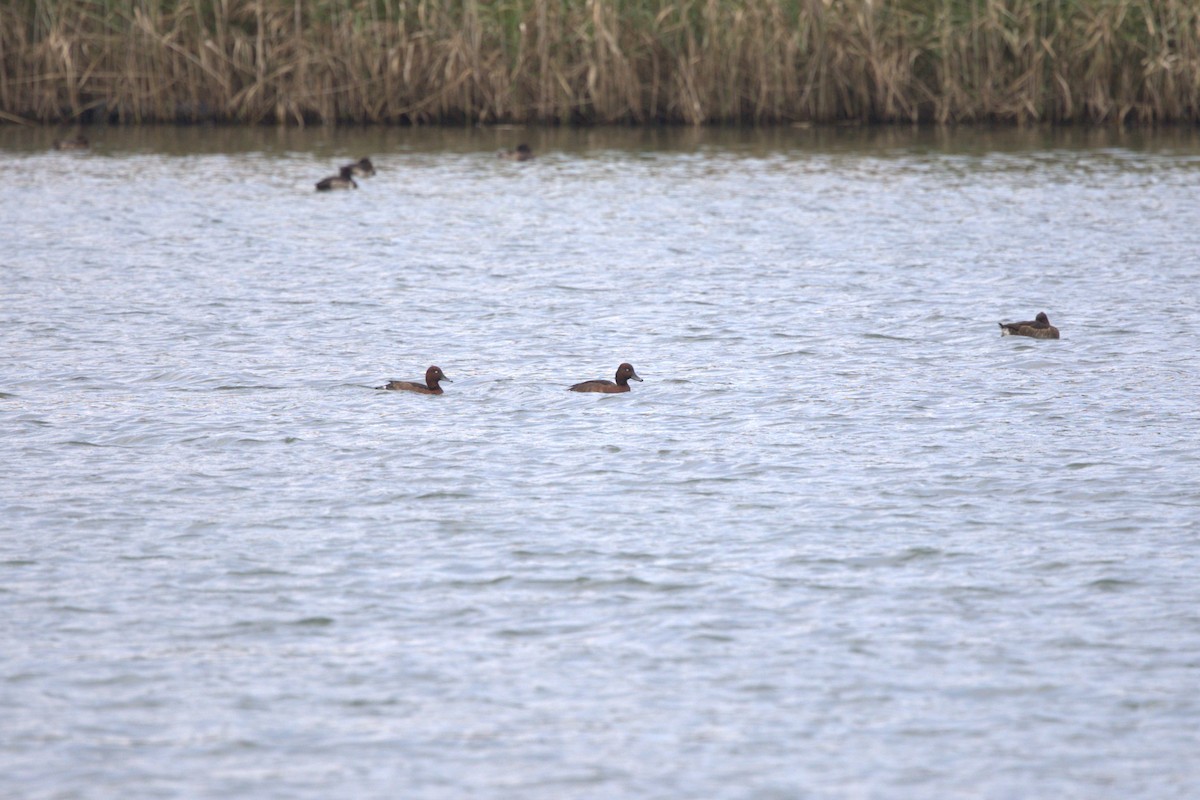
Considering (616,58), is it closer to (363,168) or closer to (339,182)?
(363,168)

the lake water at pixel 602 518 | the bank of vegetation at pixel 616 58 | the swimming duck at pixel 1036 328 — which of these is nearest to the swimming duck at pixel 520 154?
the bank of vegetation at pixel 616 58

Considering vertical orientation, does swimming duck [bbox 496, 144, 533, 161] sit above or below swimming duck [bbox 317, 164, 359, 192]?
above

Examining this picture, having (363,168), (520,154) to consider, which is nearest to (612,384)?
(363,168)

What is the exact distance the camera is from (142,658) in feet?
25.8

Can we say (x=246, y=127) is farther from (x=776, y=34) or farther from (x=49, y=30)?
(x=776, y=34)

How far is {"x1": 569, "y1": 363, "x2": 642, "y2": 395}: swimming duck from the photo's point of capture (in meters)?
13.0

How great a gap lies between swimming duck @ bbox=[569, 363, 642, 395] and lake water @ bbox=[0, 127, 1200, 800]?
0.31ft

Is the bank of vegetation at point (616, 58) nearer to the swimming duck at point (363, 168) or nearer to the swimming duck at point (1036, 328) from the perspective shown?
the swimming duck at point (363, 168)

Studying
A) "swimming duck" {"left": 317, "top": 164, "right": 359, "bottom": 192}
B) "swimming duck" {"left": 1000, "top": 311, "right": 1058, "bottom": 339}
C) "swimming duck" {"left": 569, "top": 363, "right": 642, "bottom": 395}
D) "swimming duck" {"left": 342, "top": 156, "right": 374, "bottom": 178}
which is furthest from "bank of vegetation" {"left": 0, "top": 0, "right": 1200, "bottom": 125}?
"swimming duck" {"left": 569, "top": 363, "right": 642, "bottom": 395}

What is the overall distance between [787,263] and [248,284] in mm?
6096

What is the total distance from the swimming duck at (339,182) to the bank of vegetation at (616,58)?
4.78m

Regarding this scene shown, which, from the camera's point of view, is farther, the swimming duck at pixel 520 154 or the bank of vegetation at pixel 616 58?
the bank of vegetation at pixel 616 58

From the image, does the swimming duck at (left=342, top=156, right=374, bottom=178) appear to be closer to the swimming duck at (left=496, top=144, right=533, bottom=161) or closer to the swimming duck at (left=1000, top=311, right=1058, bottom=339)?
the swimming duck at (left=496, top=144, right=533, bottom=161)

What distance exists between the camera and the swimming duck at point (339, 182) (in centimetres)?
2477
